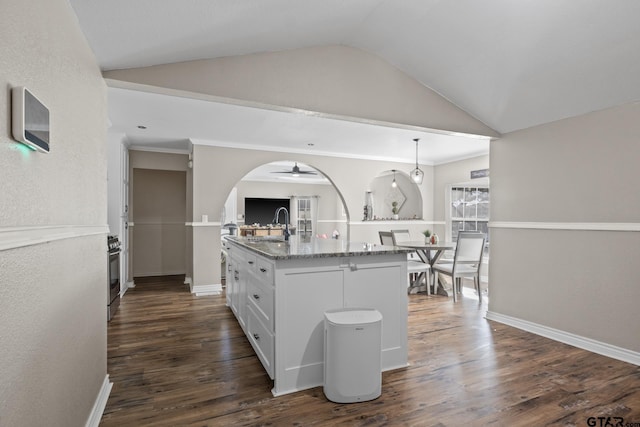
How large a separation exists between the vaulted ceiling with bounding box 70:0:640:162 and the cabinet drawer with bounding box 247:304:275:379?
196 centimetres

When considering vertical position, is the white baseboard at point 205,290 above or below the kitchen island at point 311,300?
below

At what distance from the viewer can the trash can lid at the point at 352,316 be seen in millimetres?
2045

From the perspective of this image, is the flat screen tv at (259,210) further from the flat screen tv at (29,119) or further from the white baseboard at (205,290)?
the flat screen tv at (29,119)

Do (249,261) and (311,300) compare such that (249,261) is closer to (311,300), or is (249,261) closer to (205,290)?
(311,300)

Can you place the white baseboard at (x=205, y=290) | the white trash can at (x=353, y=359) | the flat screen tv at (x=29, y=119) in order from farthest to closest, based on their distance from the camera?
the white baseboard at (x=205, y=290)
the white trash can at (x=353, y=359)
the flat screen tv at (x=29, y=119)

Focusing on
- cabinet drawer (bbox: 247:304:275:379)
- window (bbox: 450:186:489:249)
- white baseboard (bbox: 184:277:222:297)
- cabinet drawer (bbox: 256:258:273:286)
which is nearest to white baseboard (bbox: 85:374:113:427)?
cabinet drawer (bbox: 247:304:275:379)

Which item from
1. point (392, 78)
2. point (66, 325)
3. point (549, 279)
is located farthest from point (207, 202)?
point (549, 279)

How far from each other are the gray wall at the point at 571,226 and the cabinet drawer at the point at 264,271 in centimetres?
270

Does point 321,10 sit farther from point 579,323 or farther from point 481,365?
point 579,323

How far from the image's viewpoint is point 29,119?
3.12 ft

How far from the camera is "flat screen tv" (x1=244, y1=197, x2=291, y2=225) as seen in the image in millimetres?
9477

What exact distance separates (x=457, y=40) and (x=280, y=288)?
7.41ft

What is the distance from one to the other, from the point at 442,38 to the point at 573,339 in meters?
2.84

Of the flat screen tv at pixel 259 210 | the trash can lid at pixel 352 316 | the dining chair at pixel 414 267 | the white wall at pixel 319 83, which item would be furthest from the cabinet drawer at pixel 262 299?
the flat screen tv at pixel 259 210
